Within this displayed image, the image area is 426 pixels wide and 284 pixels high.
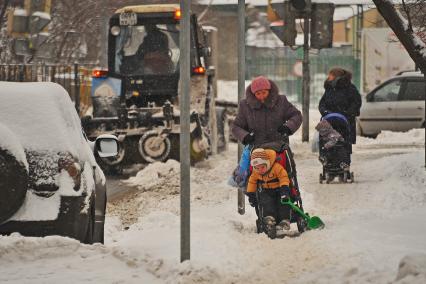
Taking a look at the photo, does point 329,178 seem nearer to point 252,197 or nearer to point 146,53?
point 252,197

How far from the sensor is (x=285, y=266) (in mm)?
7832

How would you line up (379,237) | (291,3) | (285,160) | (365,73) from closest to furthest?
(379,237) < (285,160) < (291,3) < (365,73)

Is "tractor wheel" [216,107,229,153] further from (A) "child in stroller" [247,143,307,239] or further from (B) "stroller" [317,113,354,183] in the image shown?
(A) "child in stroller" [247,143,307,239]

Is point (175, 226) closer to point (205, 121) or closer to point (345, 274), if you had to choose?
point (345, 274)

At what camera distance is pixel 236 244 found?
8836 millimetres

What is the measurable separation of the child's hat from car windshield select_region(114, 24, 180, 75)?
10102 mm

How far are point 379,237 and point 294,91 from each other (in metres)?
42.5

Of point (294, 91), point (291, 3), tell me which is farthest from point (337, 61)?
point (291, 3)

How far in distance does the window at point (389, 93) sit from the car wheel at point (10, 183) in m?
19.1

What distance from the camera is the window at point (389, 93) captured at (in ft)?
83.2

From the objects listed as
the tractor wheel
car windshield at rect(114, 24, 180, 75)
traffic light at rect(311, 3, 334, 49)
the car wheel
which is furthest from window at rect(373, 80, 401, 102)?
the car wheel

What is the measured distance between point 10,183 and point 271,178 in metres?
3.50

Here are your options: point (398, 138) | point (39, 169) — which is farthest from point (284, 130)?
point (398, 138)

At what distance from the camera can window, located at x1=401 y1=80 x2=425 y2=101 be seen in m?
25.1
